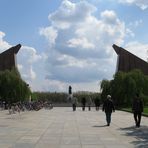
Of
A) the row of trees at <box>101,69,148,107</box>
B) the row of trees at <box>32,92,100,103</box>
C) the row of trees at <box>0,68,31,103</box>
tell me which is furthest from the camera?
the row of trees at <box>32,92,100,103</box>

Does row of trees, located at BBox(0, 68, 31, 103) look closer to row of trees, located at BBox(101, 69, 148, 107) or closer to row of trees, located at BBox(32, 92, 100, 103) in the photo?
row of trees, located at BBox(101, 69, 148, 107)

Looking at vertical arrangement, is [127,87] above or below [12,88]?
above

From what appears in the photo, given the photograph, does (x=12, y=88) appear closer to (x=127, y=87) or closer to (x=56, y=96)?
(x=127, y=87)

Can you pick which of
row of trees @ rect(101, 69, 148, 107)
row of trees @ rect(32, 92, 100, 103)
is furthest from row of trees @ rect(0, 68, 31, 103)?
row of trees @ rect(32, 92, 100, 103)

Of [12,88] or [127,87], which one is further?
[127,87]

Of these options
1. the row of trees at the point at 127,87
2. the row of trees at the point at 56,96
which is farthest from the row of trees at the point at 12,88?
the row of trees at the point at 56,96

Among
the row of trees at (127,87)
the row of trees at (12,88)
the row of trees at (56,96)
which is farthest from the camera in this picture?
the row of trees at (56,96)

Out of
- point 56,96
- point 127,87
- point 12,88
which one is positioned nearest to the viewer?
point 12,88

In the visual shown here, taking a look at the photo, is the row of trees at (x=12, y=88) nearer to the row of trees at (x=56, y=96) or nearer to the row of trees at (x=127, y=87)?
the row of trees at (x=127, y=87)

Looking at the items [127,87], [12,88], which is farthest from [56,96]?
[127,87]

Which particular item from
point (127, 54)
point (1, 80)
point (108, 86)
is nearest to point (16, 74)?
point (1, 80)

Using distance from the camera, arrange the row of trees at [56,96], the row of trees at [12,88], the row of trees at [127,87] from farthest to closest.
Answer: the row of trees at [56,96], the row of trees at [127,87], the row of trees at [12,88]

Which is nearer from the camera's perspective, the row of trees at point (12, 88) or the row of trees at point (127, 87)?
the row of trees at point (12, 88)

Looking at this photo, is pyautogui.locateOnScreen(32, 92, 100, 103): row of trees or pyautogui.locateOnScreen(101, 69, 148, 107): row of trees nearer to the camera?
pyautogui.locateOnScreen(101, 69, 148, 107): row of trees
